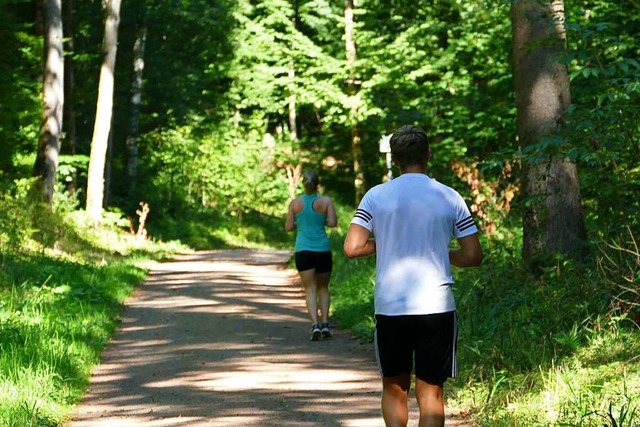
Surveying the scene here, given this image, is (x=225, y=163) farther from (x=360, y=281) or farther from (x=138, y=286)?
(x=360, y=281)

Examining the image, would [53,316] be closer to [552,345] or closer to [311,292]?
[311,292]

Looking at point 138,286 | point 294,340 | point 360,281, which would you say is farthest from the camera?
point 138,286

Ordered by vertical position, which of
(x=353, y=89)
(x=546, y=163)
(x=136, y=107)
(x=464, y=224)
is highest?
(x=353, y=89)

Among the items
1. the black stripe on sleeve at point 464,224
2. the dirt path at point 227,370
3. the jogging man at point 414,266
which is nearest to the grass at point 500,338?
the dirt path at point 227,370

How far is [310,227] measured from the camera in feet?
40.1

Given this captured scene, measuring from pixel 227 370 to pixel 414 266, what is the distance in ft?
15.9

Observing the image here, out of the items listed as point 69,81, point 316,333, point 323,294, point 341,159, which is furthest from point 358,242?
point 341,159

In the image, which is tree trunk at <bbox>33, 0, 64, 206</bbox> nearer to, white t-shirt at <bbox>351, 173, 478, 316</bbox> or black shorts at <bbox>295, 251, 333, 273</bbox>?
black shorts at <bbox>295, 251, 333, 273</bbox>

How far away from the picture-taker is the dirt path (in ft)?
26.0

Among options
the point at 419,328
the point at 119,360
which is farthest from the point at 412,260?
the point at 119,360

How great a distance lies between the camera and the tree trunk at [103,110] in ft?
88.4

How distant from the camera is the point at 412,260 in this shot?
5422mm

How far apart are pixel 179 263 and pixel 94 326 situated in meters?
13.0

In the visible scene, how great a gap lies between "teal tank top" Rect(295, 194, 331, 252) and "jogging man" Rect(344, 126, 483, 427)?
6613mm
